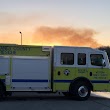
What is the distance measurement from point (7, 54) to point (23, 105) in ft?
10.2

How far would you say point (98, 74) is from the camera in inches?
770

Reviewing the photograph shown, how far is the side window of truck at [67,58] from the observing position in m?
19.2

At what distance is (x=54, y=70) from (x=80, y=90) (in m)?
1.65

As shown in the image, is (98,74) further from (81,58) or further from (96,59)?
(81,58)

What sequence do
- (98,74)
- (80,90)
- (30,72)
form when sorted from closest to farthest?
(30,72), (80,90), (98,74)

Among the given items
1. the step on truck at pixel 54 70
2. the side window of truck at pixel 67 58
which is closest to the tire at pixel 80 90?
the step on truck at pixel 54 70

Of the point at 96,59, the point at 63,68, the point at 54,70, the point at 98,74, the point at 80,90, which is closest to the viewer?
the point at 54,70

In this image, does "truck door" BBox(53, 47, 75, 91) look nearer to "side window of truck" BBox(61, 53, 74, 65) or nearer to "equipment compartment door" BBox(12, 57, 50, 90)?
"side window of truck" BBox(61, 53, 74, 65)

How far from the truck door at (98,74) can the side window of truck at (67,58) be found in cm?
95

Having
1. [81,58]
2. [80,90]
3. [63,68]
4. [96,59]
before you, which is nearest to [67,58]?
[63,68]

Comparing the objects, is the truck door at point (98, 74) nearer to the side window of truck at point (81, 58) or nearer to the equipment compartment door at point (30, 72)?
the side window of truck at point (81, 58)

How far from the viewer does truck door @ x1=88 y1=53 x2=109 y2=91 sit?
19484 mm

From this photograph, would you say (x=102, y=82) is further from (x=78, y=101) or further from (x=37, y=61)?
(x=37, y=61)

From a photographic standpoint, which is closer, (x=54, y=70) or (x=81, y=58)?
(x=54, y=70)
